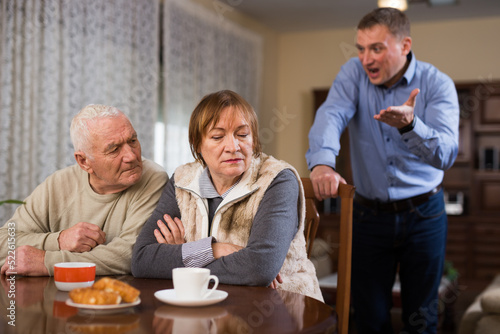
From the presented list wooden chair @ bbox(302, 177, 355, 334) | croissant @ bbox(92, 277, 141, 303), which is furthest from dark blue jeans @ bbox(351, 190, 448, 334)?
croissant @ bbox(92, 277, 141, 303)

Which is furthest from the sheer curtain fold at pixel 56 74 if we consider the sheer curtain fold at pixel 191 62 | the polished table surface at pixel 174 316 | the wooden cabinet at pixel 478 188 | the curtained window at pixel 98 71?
the wooden cabinet at pixel 478 188

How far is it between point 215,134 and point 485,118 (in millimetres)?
4817

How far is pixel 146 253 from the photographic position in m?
1.48

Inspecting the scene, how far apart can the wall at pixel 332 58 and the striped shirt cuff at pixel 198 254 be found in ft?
15.8

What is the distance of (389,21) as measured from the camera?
2.05 m

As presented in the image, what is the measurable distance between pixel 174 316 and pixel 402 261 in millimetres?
1308

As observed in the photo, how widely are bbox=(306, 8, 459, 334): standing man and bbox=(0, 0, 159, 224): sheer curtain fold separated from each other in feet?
6.90

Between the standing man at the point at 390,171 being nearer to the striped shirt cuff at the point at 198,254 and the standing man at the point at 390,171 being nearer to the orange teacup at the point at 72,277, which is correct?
the striped shirt cuff at the point at 198,254

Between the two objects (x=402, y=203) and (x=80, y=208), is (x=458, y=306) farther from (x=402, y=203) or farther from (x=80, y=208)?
(x=80, y=208)

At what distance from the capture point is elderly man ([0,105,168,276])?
1584 mm

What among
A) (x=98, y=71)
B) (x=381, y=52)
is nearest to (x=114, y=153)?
(x=381, y=52)

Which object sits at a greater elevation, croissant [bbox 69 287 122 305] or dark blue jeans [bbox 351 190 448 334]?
croissant [bbox 69 287 122 305]

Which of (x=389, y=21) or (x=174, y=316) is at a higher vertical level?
(x=389, y=21)

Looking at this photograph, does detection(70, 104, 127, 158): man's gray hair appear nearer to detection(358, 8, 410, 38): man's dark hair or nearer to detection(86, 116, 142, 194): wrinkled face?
detection(86, 116, 142, 194): wrinkled face
